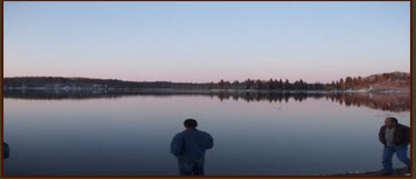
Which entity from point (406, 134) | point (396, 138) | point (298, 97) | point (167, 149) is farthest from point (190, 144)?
point (298, 97)

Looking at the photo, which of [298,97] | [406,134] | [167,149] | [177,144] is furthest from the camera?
[298,97]

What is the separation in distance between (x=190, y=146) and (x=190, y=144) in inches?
1.6

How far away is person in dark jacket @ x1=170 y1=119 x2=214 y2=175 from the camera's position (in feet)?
22.7

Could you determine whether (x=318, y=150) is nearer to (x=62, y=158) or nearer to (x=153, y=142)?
(x=153, y=142)

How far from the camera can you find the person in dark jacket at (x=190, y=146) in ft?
22.7

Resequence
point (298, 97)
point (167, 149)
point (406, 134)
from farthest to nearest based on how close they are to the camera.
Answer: point (298, 97)
point (167, 149)
point (406, 134)

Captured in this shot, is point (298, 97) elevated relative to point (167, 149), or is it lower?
elevated

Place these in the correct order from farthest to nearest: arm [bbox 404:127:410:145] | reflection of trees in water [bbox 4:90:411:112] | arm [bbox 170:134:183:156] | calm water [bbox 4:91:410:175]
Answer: reflection of trees in water [bbox 4:90:411:112]
calm water [bbox 4:91:410:175]
arm [bbox 404:127:410:145]
arm [bbox 170:134:183:156]

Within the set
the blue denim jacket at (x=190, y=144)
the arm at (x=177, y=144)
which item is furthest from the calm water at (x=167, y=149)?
the arm at (x=177, y=144)

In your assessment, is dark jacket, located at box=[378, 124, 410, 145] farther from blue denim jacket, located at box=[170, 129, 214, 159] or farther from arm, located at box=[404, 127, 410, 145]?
blue denim jacket, located at box=[170, 129, 214, 159]

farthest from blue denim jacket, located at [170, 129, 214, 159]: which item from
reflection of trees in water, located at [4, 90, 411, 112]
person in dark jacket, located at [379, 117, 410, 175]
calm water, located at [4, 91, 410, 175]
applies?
reflection of trees in water, located at [4, 90, 411, 112]

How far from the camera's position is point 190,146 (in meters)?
7.02

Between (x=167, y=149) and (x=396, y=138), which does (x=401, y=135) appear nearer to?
(x=396, y=138)

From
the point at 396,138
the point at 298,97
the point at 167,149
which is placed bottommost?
the point at 167,149
